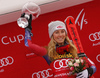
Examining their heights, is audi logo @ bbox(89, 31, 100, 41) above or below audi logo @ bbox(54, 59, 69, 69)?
above

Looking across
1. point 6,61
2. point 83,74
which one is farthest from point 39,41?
point 83,74

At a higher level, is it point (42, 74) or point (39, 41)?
point (39, 41)

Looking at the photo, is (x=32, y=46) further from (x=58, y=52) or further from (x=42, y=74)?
(x=42, y=74)

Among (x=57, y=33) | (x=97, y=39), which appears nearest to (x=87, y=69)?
(x=57, y=33)

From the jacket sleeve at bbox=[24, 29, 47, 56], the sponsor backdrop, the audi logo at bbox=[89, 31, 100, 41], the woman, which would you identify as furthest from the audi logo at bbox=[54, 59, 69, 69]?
the audi logo at bbox=[89, 31, 100, 41]

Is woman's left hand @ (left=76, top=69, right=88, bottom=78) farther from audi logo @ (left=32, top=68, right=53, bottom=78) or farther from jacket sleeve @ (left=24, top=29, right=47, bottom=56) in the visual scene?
audi logo @ (left=32, top=68, right=53, bottom=78)

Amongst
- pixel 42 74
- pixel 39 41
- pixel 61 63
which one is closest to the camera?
pixel 61 63

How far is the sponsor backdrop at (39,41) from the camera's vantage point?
10.5ft

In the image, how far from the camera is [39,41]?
10.8 ft

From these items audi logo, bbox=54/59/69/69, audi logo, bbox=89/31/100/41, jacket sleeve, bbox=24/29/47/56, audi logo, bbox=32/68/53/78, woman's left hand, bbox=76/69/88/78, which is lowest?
audi logo, bbox=32/68/53/78

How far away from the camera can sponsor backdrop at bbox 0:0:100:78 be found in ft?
10.5

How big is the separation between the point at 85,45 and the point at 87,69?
3.58 feet

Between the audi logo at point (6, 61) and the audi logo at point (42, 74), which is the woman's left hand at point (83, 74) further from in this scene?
the audi logo at point (6, 61)

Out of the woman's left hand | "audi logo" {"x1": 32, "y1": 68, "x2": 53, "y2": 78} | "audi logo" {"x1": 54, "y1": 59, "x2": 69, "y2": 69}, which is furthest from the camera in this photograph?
"audi logo" {"x1": 32, "y1": 68, "x2": 53, "y2": 78}
